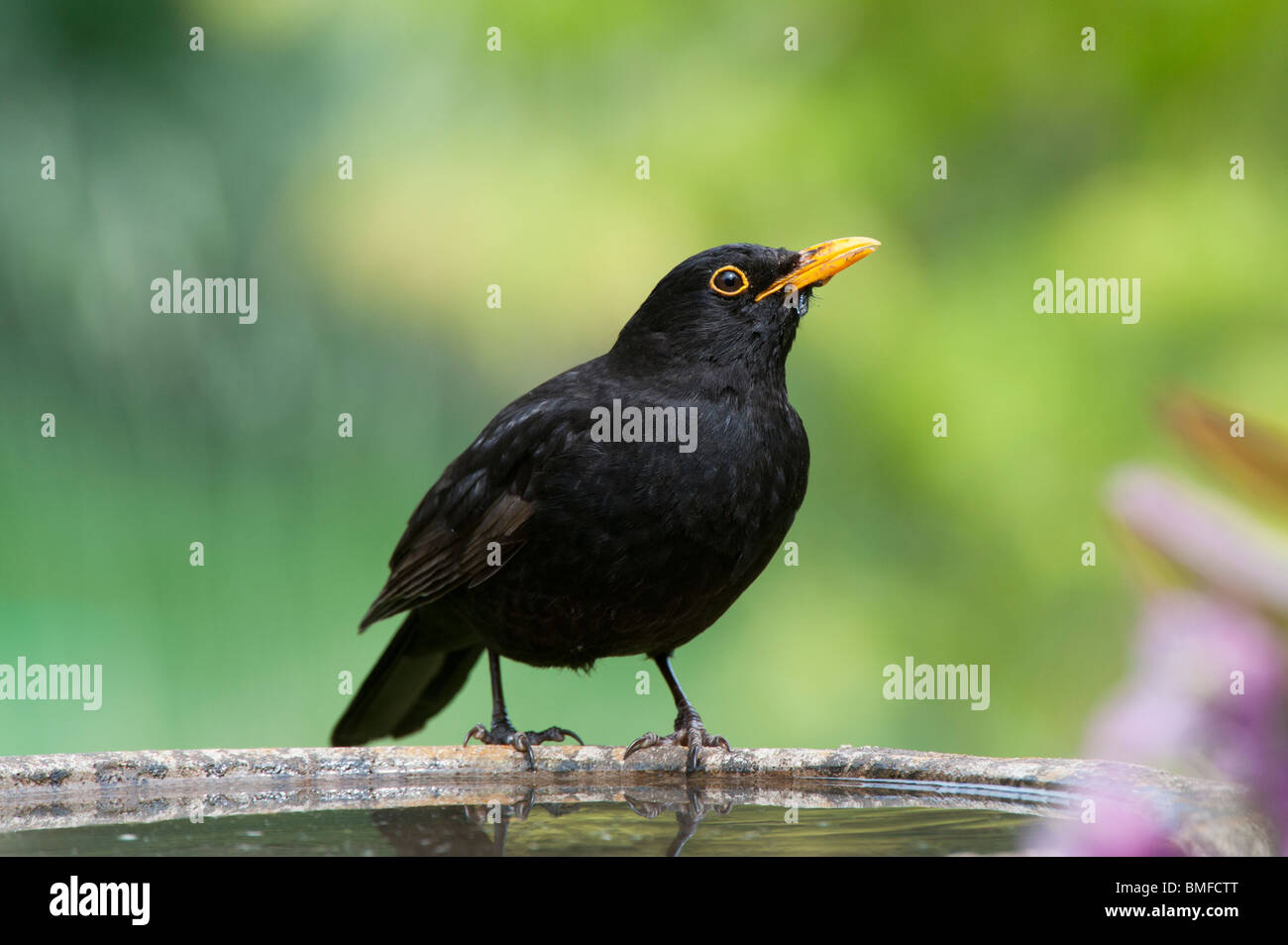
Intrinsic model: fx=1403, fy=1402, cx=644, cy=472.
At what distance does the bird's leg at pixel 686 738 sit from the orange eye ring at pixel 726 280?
2.97 feet

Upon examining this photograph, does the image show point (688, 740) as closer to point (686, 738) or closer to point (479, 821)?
point (686, 738)

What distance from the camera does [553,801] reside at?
2688 mm

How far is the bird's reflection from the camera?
2.11 m

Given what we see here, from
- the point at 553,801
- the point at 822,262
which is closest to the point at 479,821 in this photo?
the point at 553,801

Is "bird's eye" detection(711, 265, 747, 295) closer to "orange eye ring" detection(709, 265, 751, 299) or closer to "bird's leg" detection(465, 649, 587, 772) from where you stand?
"orange eye ring" detection(709, 265, 751, 299)

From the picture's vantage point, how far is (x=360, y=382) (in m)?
5.51

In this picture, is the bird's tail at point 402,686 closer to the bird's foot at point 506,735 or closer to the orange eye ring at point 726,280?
the bird's foot at point 506,735

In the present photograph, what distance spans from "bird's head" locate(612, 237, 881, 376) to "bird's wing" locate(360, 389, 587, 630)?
1.05 ft

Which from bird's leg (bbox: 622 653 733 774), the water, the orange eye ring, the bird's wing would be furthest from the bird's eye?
the water

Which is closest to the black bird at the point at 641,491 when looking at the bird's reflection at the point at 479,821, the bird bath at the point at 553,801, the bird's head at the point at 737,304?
the bird's head at the point at 737,304
